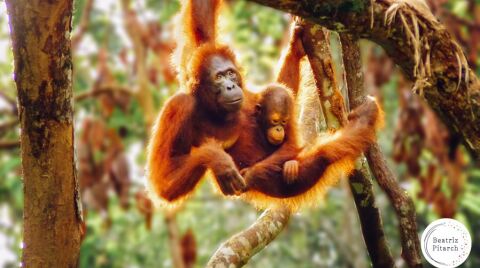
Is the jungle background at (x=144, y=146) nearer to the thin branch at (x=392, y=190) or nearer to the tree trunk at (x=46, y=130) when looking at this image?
the thin branch at (x=392, y=190)

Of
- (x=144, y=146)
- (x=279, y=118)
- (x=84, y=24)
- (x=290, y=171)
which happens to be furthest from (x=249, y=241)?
(x=144, y=146)

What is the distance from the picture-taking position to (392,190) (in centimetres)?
391

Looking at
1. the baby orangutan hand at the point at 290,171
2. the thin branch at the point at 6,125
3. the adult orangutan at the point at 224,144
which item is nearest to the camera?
the adult orangutan at the point at 224,144

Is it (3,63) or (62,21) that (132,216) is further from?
(62,21)

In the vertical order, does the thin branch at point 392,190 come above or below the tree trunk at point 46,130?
below

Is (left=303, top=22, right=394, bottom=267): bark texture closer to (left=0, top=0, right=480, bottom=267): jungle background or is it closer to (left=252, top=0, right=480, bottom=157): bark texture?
(left=252, top=0, right=480, bottom=157): bark texture

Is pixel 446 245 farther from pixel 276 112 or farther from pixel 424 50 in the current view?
pixel 276 112

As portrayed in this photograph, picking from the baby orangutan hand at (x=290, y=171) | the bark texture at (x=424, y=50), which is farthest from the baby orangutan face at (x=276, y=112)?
the bark texture at (x=424, y=50)

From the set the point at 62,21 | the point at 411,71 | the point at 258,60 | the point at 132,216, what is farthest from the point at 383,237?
the point at 132,216

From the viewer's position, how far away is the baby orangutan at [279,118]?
Result: 4.25 meters

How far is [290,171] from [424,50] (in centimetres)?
140

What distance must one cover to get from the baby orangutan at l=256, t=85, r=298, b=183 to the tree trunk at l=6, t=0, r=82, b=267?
1.69m

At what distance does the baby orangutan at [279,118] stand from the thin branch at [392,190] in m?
0.48

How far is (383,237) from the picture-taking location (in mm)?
4066
